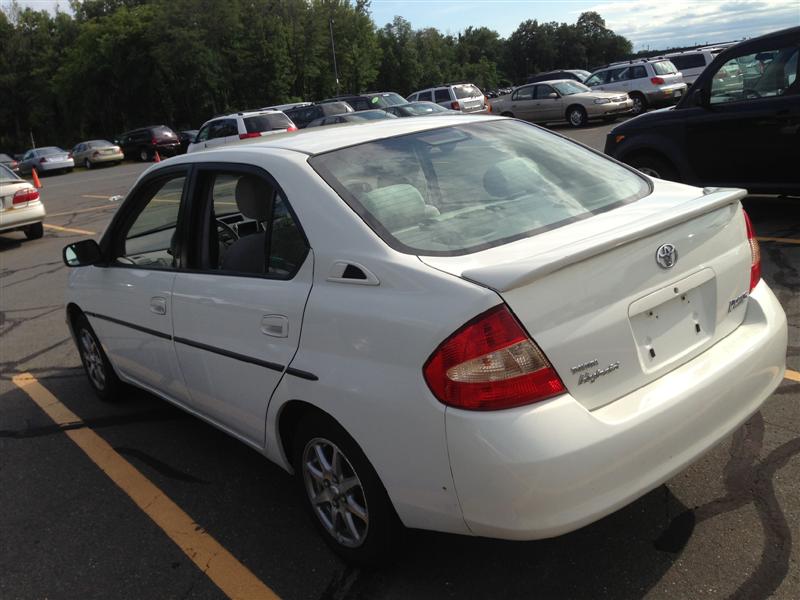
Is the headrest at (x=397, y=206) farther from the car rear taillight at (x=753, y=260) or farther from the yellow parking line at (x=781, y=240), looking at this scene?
the yellow parking line at (x=781, y=240)

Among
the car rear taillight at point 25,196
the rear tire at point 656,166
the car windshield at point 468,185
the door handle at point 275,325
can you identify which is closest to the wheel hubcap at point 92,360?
the door handle at point 275,325

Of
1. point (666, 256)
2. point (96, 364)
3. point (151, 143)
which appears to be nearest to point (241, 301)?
point (666, 256)

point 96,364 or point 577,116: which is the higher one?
point 96,364

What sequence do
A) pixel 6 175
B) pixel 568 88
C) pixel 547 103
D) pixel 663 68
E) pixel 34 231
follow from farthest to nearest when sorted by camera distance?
1. pixel 547 103
2. pixel 568 88
3. pixel 663 68
4. pixel 34 231
5. pixel 6 175

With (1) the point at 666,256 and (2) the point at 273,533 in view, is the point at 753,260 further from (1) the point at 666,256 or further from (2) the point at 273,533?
(2) the point at 273,533

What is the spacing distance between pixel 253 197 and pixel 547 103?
22135 millimetres

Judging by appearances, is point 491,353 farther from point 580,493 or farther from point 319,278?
point 319,278

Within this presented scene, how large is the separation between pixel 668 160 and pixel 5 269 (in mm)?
9278

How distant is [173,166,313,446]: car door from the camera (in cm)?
284

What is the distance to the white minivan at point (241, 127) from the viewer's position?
2156 cm

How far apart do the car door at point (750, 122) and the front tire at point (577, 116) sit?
1634 centimetres

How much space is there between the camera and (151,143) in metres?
37.8

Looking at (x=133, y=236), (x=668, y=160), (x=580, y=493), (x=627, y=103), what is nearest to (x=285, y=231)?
(x=580, y=493)

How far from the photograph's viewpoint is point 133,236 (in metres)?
4.47
